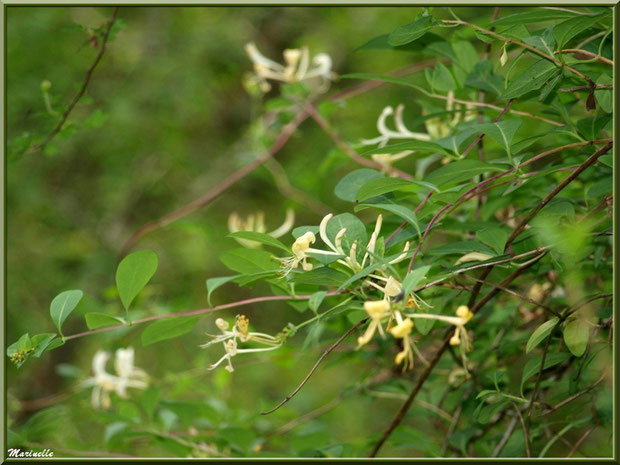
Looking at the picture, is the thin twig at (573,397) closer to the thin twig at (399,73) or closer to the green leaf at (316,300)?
the green leaf at (316,300)

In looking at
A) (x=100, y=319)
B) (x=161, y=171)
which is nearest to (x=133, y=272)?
(x=100, y=319)

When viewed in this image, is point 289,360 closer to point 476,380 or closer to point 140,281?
point 476,380

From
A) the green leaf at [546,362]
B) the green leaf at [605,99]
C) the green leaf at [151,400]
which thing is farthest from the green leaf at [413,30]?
the green leaf at [151,400]

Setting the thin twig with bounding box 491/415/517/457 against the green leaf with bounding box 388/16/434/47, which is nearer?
the green leaf with bounding box 388/16/434/47

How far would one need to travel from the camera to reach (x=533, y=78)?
41 centimetres

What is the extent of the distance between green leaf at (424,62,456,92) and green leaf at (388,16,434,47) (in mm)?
123

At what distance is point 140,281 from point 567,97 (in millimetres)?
396

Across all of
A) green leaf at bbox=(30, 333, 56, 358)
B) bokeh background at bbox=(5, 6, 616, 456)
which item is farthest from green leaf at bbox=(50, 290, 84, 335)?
bokeh background at bbox=(5, 6, 616, 456)

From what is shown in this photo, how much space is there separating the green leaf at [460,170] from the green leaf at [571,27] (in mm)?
91

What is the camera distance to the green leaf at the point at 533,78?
0.41 metres

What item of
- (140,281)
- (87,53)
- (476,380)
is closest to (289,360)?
(476,380)

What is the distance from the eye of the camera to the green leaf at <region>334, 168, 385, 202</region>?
0.43 metres

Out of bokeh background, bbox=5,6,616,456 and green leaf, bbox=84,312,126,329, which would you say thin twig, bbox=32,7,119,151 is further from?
bokeh background, bbox=5,6,616,456

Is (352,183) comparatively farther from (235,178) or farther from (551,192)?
(235,178)
